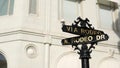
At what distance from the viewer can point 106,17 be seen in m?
14.9

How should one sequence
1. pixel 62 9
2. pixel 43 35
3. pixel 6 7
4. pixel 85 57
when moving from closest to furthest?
pixel 85 57, pixel 43 35, pixel 6 7, pixel 62 9

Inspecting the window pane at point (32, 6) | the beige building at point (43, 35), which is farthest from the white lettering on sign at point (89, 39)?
the window pane at point (32, 6)

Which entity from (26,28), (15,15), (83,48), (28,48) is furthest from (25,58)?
(83,48)

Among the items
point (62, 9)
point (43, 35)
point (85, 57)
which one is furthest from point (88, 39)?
point (62, 9)

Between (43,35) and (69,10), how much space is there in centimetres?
255

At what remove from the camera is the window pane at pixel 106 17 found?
14632mm

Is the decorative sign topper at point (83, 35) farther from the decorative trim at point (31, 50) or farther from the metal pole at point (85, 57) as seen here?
the decorative trim at point (31, 50)

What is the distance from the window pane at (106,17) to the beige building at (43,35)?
0.21 meters

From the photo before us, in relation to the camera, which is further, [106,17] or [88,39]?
[106,17]

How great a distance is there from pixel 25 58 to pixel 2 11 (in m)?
2.92

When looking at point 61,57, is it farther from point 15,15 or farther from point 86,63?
point 86,63

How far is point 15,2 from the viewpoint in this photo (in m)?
12.4

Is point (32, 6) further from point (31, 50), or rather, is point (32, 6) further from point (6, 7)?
point (31, 50)

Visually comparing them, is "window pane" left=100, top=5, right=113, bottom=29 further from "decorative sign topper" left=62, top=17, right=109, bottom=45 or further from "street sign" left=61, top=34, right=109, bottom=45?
"street sign" left=61, top=34, right=109, bottom=45
